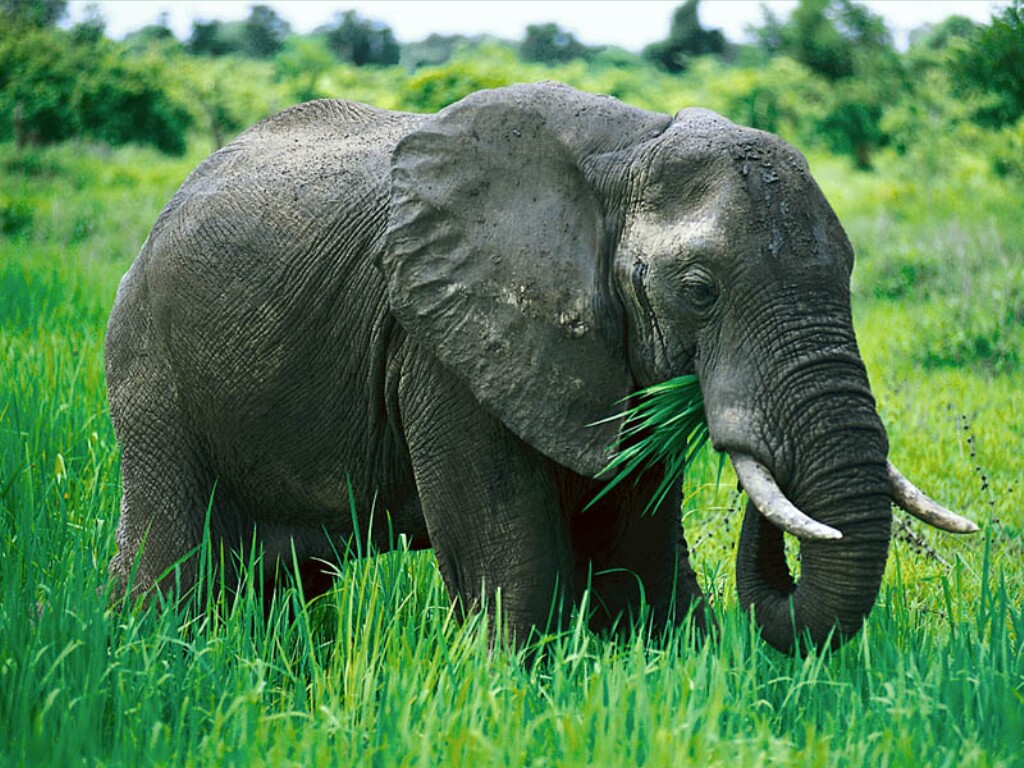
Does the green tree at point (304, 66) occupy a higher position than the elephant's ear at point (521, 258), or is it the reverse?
the elephant's ear at point (521, 258)

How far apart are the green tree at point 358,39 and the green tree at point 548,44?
25.1ft

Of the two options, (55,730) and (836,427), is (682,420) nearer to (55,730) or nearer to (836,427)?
(836,427)

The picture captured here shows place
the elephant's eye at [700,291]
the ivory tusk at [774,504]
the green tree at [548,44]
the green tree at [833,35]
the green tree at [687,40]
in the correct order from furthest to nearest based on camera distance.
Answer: the green tree at [687,40], the green tree at [548,44], the green tree at [833,35], the elephant's eye at [700,291], the ivory tusk at [774,504]

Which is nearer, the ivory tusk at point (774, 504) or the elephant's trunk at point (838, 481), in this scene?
the ivory tusk at point (774, 504)

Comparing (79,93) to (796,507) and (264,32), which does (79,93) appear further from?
(796,507)

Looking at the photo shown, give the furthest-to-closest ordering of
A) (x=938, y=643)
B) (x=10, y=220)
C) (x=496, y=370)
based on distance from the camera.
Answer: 1. (x=10, y=220)
2. (x=938, y=643)
3. (x=496, y=370)

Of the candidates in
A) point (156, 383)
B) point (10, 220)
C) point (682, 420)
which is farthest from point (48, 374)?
point (10, 220)

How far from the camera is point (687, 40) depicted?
5031 cm

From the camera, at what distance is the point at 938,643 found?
3.68 meters

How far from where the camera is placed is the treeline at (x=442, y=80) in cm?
1563

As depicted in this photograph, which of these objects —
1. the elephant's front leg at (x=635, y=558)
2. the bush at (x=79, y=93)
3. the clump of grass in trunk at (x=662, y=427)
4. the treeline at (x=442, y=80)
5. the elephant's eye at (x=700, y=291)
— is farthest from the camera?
the bush at (x=79, y=93)

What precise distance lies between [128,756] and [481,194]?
156 centimetres

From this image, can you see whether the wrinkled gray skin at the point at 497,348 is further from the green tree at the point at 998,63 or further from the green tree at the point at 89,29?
the green tree at the point at 89,29

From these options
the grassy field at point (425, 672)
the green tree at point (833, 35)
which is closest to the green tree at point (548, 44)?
the green tree at point (833, 35)
